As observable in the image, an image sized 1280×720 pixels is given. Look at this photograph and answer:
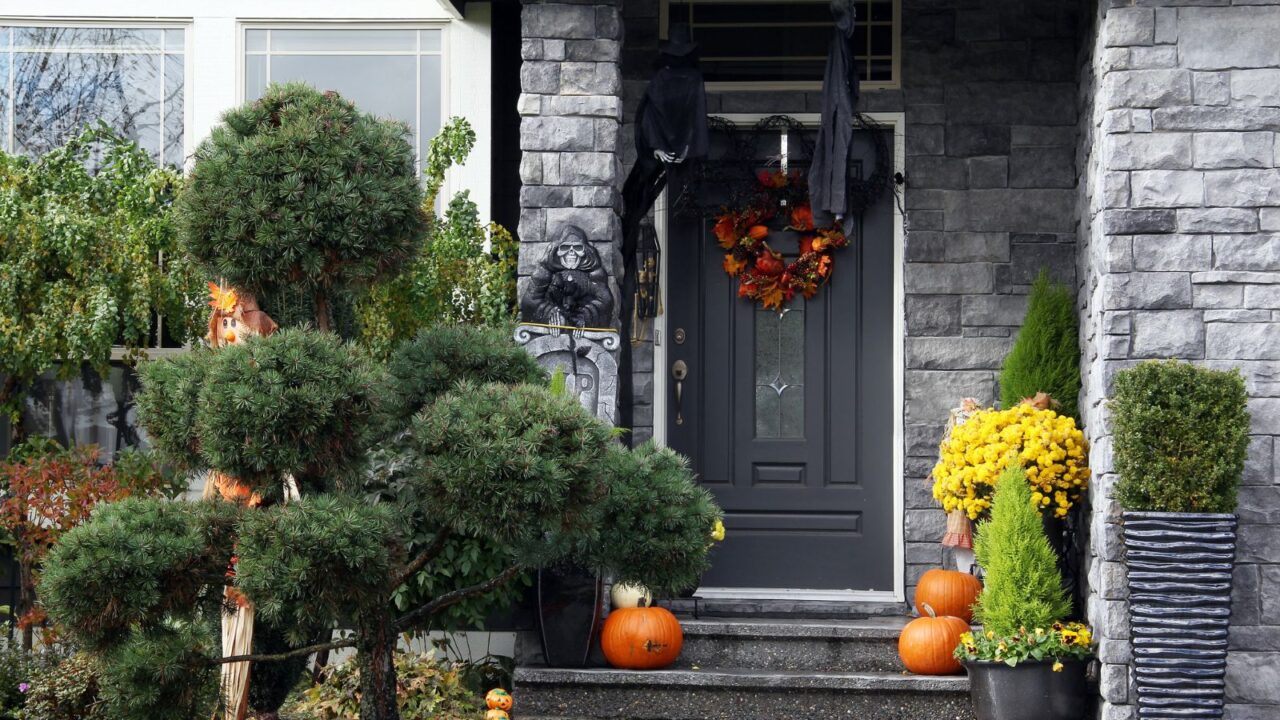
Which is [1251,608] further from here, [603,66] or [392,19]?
[392,19]

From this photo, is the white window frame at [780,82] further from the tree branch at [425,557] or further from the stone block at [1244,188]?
the tree branch at [425,557]

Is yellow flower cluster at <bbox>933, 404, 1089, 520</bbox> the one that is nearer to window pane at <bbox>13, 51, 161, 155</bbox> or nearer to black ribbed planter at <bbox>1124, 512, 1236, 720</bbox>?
black ribbed planter at <bbox>1124, 512, 1236, 720</bbox>

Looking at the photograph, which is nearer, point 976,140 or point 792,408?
point 976,140

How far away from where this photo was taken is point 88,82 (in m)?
7.11

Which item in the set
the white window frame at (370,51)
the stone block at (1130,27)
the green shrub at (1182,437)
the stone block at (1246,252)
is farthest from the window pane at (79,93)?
the stone block at (1246,252)

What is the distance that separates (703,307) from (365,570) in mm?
3521

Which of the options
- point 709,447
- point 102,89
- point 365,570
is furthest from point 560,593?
point 102,89

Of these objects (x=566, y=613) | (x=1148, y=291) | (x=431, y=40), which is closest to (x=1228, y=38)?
(x=1148, y=291)

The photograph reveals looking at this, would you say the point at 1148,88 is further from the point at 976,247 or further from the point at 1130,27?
the point at 976,247

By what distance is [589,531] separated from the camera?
3.92 m

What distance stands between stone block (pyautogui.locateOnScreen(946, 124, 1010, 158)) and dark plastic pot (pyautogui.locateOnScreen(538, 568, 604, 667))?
2.68m

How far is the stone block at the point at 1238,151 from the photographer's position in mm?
5273

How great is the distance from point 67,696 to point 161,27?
3.43 m

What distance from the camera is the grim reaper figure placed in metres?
5.73
